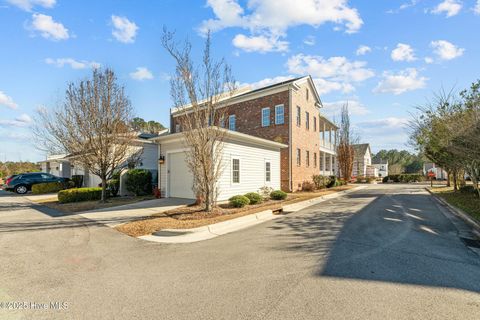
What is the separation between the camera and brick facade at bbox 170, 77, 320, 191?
18.4 meters

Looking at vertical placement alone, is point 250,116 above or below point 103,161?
above

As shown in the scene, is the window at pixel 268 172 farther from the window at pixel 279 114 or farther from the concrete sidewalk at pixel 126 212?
the concrete sidewalk at pixel 126 212

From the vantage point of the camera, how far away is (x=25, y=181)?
2045 cm

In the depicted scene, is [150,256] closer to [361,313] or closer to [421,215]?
[361,313]

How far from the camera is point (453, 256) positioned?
513cm

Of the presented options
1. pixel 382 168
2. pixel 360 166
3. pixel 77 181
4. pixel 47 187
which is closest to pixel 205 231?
pixel 77 181

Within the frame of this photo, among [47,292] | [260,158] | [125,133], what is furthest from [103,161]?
[47,292]

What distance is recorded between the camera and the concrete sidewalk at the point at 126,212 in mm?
8846

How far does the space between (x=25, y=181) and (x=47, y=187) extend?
2741 millimetres

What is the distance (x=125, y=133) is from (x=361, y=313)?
13178 millimetres

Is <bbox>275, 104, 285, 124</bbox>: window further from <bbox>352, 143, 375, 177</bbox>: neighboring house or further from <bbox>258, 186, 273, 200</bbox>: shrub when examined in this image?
<bbox>352, 143, 375, 177</bbox>: neighboring house

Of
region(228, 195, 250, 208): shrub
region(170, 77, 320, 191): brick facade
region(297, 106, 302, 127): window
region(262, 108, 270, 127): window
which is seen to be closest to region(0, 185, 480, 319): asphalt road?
region(228, 195, 250, 208): shrub

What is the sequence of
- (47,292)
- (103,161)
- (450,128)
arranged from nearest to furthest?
(47,292) < (450,128) < (103,161)

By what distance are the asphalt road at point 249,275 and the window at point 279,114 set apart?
40.9 ft
